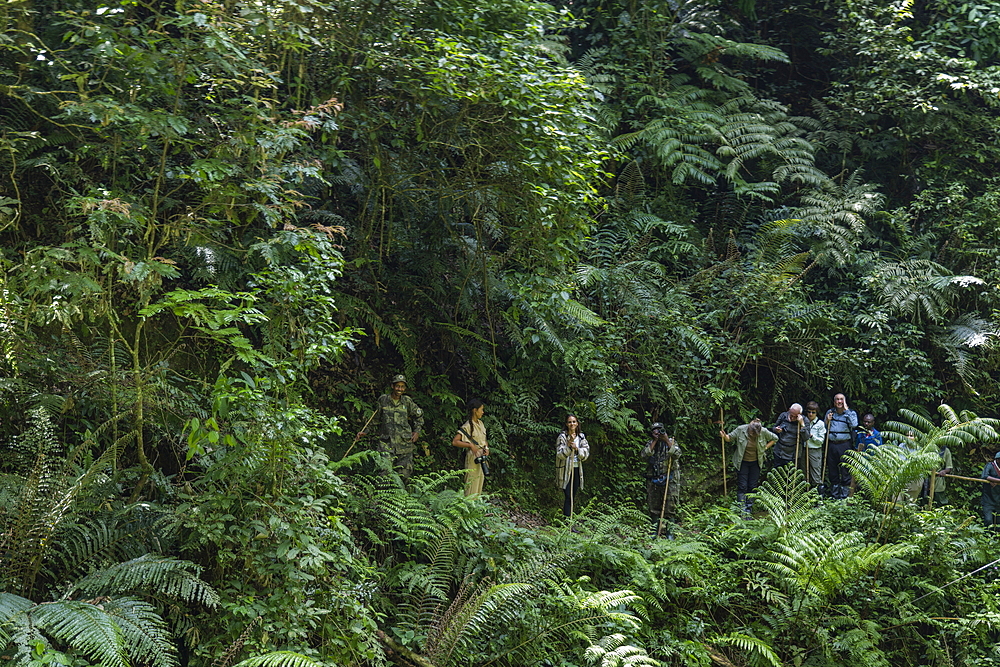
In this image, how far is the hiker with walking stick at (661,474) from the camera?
8664 mm

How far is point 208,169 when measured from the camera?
561 centimetres

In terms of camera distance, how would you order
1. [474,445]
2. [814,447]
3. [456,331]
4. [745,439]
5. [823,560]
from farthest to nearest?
1. [814,447]
2. [745,439]
3. [456,331]
4. [474,445]
5. [823,560]

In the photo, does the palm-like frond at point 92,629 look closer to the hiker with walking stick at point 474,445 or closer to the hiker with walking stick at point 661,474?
the hiker with walking stick at point 474,445

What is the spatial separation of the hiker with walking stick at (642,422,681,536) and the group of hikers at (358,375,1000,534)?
0.04 feet

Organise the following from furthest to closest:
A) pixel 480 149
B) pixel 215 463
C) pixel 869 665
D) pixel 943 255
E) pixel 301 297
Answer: pixel 943 255 → pixel 480 149 → pixel 869 665 → pixel 301 297 → pixel 215 463

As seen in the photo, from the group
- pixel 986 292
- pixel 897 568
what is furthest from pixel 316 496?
pixel 986 292

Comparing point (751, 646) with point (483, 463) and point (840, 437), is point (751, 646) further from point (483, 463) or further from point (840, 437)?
point (840, 437)

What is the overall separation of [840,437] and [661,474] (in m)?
2.69

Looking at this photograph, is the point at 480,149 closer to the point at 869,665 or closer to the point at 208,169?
the point at 208,169

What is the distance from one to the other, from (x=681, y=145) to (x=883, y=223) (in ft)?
12.2

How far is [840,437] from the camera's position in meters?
9.87

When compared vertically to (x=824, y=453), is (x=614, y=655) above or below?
above

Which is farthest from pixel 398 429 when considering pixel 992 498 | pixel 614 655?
pixel 992 498

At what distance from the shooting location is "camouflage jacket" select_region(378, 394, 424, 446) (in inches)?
300
